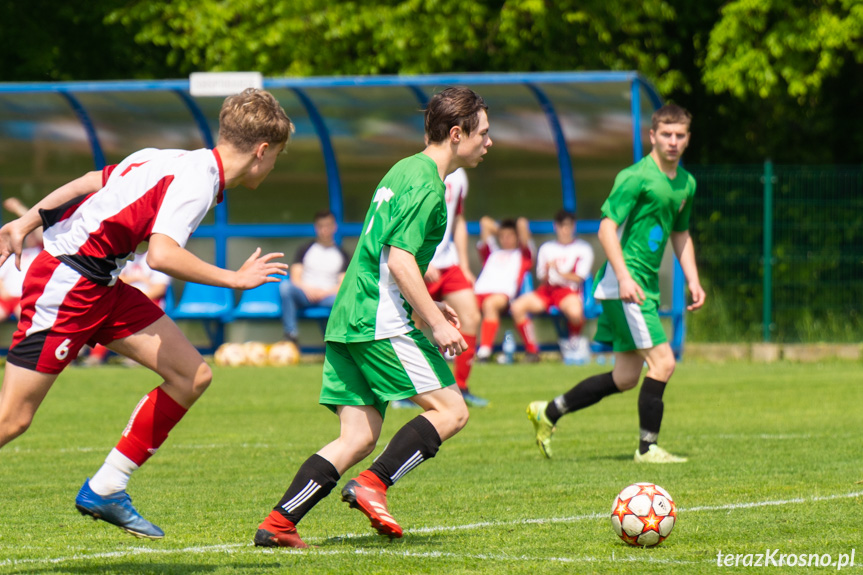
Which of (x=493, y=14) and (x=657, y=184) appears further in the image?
(x=493, y=14)

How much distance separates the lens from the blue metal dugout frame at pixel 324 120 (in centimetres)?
1498

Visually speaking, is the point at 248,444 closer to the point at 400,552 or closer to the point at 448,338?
the point at 400,552

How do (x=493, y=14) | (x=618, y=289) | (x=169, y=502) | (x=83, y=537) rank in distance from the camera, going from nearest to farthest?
1. (x=83, y=537)
2. (x=169, y=502)
3. (x=618, y=289)
4. (x=493, y=14)

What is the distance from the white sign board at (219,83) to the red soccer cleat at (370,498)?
1034 centimetres

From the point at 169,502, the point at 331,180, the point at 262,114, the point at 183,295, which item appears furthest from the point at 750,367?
the point at 262,114

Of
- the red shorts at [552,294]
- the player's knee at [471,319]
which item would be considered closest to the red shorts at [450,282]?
the player's knee at [471,319]

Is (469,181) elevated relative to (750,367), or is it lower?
elevated

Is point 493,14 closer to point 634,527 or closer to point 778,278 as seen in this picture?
point 778,278

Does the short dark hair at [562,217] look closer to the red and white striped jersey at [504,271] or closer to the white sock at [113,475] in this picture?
the red and white striped jersey at [504,271]

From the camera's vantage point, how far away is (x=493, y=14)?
19.1 m

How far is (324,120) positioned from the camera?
16.8m

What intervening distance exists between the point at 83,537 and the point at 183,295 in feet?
39.1

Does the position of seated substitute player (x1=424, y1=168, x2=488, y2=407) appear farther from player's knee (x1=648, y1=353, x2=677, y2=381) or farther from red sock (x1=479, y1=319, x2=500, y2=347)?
red sock (x1=479, y1=319, x2=500, y2=347)

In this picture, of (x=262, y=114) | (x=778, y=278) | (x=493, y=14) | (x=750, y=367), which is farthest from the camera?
(x=493, y=14)
